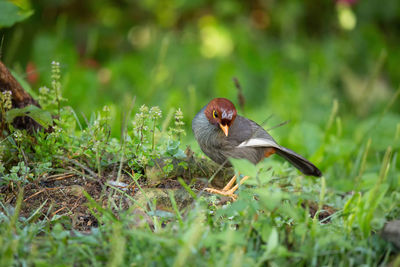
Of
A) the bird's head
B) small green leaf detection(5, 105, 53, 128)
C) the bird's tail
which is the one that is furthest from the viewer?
the bird's tail

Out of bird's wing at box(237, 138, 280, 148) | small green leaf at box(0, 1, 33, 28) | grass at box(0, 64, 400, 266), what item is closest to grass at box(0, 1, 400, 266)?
grass at box(0, 64, 400, 266)

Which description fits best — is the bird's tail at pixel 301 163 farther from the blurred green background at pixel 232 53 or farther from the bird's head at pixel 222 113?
the blurred green background at pixel 232 53

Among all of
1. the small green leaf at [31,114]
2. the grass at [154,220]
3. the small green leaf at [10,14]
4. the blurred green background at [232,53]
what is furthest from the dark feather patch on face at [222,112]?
the blurred green background at [232,53]

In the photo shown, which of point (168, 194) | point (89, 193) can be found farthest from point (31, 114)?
point (168, 194)

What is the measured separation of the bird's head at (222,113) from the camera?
3.15m

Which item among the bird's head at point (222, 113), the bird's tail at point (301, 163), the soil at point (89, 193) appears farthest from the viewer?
the bird's tail at point (301, 163)

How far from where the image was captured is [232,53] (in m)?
7.61

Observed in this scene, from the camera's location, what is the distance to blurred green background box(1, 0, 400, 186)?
5801 millimetres

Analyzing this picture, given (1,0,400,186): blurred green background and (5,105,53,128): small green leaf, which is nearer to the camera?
(5,105,53,128): small green leaf

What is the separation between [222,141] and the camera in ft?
10.6

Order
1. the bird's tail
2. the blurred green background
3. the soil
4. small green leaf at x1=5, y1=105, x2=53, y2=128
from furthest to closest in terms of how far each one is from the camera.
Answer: the blurred green background, the bird's tail, small green leaf at x1=5, y1=105, x2=53, y2=128, the soil

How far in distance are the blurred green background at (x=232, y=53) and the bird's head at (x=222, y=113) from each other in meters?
1.93

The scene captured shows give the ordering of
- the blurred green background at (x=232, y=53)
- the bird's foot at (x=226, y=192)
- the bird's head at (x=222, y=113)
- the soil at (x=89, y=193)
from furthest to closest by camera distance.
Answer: the blurred green background at (x=232, y=53) < the bird's head at (x=222, y=113) < the bird's foot at (x=226, y=192) < the soil at (x=89, y=193)

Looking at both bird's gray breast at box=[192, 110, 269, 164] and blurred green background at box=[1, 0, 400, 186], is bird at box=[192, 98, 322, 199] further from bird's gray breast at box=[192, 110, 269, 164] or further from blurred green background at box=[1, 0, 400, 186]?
blurred green background at box=[1, 0, 400, 186]
